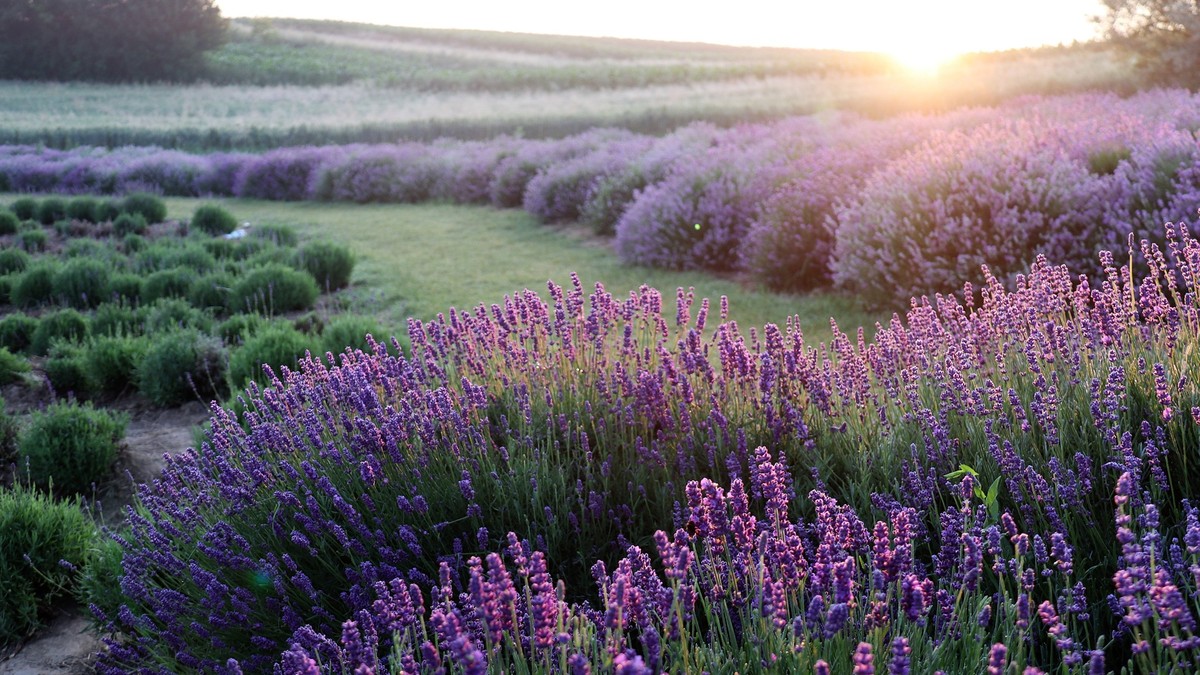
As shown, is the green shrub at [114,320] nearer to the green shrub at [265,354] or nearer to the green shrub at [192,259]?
the green shrub at [192,259]

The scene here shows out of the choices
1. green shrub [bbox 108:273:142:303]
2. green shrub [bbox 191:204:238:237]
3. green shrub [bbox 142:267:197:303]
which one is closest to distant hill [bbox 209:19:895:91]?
green shrub [bbox 191:204:238:237]

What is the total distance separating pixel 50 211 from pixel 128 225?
2.24 metres

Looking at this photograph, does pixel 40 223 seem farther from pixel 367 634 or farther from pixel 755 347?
pixel 367 634

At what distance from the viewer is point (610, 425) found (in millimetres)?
3541

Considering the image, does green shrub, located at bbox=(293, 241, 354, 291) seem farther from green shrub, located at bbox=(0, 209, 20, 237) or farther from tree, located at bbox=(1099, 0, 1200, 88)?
tree, located at bbox=(1099, 0, 1200, 88)

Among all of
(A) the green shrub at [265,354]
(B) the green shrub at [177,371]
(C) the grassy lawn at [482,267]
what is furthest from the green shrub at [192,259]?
(A) the green shrub at [265,354]

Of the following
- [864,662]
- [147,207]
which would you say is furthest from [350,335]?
[147,207]

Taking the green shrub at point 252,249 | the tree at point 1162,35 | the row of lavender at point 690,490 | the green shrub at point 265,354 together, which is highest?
the tree at point 1162,35

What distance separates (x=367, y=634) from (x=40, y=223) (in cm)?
1318

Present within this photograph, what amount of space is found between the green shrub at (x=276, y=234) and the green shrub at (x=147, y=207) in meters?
2.23

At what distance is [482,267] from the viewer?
9359 mm

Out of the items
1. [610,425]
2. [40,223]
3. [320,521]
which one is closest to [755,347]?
[610,425]

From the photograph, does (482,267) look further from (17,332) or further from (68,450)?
(68,450)

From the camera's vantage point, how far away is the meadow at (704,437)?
1.91 metres
